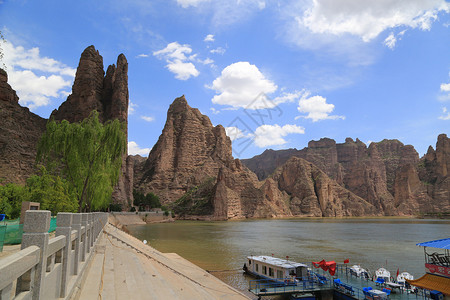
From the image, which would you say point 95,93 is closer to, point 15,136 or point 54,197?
point 15,136

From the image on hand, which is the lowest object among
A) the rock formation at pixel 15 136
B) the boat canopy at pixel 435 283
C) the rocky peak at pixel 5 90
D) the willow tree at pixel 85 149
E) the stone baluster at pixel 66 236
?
the boat canopy at pixel 435 283

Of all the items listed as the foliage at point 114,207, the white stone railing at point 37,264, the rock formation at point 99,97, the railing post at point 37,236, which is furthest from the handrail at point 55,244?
the rock formation at point 99,97

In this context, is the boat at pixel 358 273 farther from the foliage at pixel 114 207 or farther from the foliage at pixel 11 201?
the foliage at pixel 114 207

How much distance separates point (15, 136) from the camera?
84.8m

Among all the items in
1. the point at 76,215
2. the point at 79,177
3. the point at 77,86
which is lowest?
the point at 76,215

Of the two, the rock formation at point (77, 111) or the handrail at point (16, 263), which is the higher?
the rock formation at point (77, 111)

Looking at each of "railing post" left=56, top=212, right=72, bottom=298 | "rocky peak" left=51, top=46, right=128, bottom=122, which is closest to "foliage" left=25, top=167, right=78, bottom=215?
"railing post" left=56, top=212, right=72, bottom=298

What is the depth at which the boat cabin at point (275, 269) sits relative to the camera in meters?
24.1

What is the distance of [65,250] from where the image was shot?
7.04 meters

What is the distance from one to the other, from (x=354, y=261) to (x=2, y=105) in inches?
3829

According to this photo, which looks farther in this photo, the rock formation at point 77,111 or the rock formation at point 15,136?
the rock formation at point 77,111

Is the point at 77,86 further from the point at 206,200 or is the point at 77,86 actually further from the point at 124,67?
the point at 206,200

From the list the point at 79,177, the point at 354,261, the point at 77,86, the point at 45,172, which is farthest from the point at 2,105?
the point at 354,261

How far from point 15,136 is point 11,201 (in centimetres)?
5705
